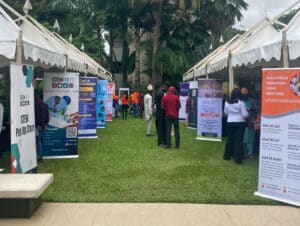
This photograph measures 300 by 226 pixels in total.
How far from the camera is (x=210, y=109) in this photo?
16594 millimetres

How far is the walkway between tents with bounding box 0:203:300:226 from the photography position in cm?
655

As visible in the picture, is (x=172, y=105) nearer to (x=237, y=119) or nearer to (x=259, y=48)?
(x=237, y=119)

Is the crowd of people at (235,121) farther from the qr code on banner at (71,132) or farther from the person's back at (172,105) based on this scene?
the qr code on banner at (71,132)

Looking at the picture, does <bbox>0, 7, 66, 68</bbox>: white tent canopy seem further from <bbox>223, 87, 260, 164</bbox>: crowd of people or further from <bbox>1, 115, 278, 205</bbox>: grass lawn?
<bbox>223, 87, 260, 164</bbox>: crowd of people

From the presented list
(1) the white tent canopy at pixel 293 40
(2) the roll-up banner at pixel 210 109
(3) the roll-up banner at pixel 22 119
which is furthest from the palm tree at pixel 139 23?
(3) the roll-up banner at pixel 22 119

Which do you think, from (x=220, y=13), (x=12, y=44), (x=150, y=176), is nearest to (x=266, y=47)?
(x=150, y=176)

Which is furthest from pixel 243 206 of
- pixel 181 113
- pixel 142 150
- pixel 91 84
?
pixel 181 113

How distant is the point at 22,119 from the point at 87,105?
8383mm

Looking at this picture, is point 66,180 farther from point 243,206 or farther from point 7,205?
point 243,206

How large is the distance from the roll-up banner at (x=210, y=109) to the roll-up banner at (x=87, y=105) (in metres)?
3.69

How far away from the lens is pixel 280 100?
7.89 metres

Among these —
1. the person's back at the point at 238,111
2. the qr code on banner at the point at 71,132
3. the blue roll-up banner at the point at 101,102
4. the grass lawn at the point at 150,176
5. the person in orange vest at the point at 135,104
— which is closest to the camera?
the grass lawn at the point at 150,176

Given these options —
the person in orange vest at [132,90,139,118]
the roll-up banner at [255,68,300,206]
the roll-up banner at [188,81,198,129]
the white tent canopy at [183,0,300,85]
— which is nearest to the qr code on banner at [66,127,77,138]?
the white tent canopy at [183,0,300,85]

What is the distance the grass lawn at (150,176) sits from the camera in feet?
26.3
